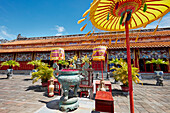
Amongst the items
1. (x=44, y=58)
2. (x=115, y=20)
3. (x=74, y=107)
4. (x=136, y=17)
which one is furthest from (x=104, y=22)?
(x=44, y=58)

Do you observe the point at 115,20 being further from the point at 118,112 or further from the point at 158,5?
the point at 118,112

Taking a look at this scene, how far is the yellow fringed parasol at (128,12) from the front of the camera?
4.60ft

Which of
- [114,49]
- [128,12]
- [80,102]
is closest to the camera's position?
[128,12]

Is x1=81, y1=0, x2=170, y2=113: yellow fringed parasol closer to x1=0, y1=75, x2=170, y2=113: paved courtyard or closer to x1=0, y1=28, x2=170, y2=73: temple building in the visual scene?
x1=0, y1=75, x2=170, y2=113: paved courtyard

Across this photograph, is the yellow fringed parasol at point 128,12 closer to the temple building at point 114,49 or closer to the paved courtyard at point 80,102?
the paved courtyard at point 80,102

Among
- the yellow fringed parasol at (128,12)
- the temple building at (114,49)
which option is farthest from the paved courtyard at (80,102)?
the temple building at (114,49)

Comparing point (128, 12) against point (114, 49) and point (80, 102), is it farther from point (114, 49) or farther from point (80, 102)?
point (114, 49)

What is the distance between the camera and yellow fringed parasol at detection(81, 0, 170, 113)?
1.40m

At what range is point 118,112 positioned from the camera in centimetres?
261

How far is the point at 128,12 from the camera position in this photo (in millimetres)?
1513

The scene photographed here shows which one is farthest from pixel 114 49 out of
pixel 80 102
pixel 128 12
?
pixel 128 12

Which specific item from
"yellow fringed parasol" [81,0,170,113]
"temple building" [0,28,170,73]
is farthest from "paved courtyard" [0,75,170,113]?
"temple building" [0,28,170,73]

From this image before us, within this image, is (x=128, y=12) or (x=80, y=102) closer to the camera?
(x=128, y=12)

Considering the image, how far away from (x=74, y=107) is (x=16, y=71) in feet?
50.9
